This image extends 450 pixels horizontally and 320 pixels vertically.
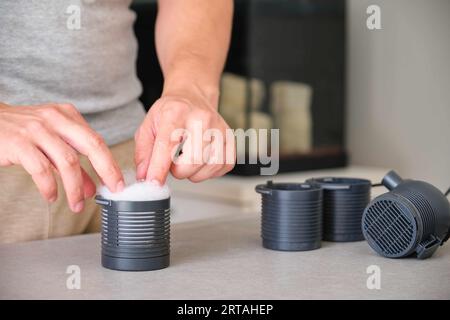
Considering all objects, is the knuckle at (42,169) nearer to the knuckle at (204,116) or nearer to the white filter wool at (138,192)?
the white filter wool at (138,192)

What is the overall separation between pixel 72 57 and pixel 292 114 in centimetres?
152

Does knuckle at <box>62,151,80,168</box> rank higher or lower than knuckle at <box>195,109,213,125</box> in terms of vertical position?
lower

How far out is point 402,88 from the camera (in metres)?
2.66

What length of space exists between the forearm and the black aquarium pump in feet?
1.00

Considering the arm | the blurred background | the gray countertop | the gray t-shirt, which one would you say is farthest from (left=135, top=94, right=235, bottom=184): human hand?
the blurred background

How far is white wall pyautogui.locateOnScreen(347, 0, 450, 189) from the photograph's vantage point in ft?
8.45

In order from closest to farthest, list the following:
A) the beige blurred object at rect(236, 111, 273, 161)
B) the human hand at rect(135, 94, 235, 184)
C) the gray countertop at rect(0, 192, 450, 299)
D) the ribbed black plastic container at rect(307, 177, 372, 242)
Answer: the gray countertop at rect(0, 192, 450, 299) → the human hand at rect(135, 94, 235, 184) → the ribbed black plastic container at rect(307, 177, 372, 242) → the beige blurred object at rect(236, 111, 273, 161)

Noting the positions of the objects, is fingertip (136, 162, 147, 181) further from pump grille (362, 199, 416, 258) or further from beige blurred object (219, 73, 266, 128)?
beige blurred object (219, 73, 266, 128)

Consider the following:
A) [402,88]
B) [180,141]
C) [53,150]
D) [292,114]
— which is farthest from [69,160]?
[402,88]

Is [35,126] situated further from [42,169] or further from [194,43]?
[194,43]

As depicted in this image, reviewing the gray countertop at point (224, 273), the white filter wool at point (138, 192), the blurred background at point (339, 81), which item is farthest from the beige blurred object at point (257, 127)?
the white filter wool at point (138, 192)

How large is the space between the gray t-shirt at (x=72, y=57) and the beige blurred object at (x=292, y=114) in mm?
1350

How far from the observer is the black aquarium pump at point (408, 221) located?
38.5 inches

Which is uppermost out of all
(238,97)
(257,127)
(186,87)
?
(186,87)
